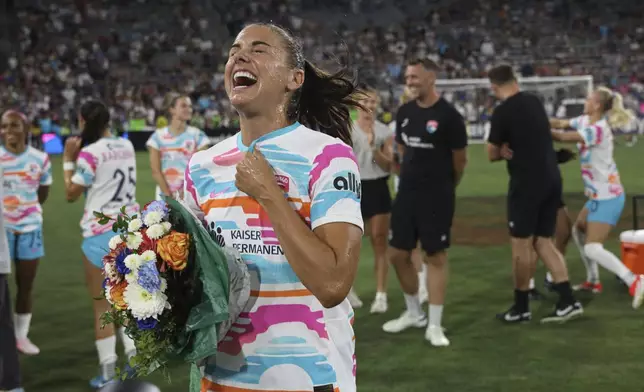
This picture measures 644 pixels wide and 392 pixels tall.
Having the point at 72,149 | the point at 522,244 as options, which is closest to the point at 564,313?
the point at 522,244

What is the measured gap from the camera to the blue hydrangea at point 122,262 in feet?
8.20

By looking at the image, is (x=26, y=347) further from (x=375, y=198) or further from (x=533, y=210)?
(x=533, y=210)

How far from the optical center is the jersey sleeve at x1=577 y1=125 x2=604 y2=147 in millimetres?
8500

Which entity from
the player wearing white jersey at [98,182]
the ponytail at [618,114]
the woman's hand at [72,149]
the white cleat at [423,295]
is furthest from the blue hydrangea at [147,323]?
the ponytail at [618,114]

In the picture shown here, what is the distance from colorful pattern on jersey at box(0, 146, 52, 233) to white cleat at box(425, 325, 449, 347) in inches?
138

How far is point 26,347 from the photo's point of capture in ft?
23.8

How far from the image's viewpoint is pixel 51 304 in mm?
9086

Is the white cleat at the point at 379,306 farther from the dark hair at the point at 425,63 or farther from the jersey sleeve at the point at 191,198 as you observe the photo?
the jersey sleeve at the point at 191,198

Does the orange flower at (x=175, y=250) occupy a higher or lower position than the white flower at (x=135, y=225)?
lower

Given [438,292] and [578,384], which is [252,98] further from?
[438,292]

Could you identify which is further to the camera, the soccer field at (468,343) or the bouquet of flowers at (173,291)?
the soccer field at (468,343)

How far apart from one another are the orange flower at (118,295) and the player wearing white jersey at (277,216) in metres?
0.34

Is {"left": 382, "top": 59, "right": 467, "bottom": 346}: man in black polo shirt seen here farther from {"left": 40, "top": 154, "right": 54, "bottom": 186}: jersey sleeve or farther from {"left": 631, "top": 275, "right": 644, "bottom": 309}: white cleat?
{"left": 40, "top": 154, "right": 54, "bottom": 186}: jersey sleeve

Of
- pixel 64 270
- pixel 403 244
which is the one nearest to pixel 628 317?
pixel 403 244
